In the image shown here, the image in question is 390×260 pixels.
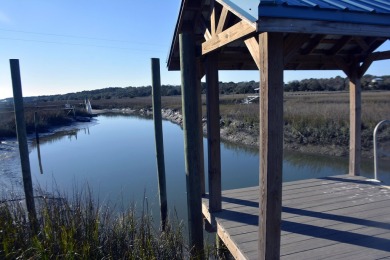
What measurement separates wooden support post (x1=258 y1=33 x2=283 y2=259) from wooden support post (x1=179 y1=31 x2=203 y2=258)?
0.98 m

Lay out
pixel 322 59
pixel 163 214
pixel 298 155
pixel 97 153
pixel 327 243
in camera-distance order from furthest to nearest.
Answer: pixel 97 153
pixel 298 155
pixel 322 59
pixel 163 214
pixel 327 243

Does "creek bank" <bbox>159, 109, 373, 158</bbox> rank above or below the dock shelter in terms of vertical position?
below

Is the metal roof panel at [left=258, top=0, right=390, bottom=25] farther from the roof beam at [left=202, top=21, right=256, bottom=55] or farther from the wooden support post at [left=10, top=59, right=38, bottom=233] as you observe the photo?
the wooden support post at [left=10, top=59, right=38, bottom=233]

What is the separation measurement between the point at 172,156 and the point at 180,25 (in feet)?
29.3

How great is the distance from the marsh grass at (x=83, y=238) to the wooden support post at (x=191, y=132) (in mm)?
184

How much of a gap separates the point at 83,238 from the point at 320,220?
2.61 metres

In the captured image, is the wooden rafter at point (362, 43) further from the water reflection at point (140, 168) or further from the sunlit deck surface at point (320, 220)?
the water reflection at point (140, 168)

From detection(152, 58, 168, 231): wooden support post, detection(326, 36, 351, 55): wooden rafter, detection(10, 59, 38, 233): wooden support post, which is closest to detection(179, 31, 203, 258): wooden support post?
detection(152, 58, 168, 231): wooden support post


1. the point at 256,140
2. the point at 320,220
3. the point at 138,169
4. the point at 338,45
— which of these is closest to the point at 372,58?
the point at 338,45

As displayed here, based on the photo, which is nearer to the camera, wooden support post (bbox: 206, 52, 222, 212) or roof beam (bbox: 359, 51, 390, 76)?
wooden support post (bbox: 206, 52, 222, 212)

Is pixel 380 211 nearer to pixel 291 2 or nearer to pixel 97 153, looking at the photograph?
pixel 291 2

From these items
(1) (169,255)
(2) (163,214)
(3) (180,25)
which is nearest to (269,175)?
(1) (169,255)

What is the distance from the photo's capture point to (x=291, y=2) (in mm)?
2146

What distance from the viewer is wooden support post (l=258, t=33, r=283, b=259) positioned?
228cm
